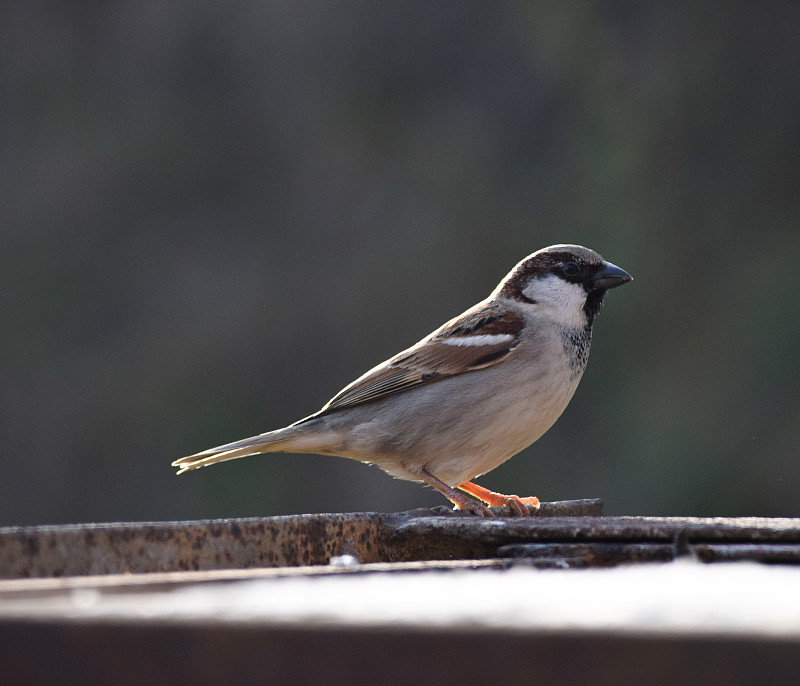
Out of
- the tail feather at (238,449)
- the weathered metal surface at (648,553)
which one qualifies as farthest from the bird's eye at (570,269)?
the weathered metal surface at (648,553)

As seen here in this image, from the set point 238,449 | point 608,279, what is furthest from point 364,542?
point 608,279

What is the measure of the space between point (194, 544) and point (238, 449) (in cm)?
181

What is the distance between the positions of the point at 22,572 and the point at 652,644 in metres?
0.93

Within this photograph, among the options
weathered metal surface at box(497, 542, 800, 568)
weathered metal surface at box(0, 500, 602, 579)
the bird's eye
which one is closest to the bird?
the bird's eye

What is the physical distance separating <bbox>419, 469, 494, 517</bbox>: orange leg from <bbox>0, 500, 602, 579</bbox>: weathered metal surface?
94 cm

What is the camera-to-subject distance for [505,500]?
126 inches

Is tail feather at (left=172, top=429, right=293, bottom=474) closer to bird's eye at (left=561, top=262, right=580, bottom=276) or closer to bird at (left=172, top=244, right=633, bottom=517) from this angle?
bird at (left=172, top=244, right=633, bottom=517)

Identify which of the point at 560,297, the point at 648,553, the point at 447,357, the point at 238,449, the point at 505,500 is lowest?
the point at 505,500

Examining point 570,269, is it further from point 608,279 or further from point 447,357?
point 447,357

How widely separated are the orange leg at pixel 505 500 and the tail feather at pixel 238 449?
2.19 ft

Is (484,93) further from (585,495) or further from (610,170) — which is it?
(585,495)

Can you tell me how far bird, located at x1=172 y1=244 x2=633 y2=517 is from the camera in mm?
3209

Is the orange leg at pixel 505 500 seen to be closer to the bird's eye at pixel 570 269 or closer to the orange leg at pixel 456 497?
the orange leg at pixel 456 497

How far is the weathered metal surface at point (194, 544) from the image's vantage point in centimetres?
128
